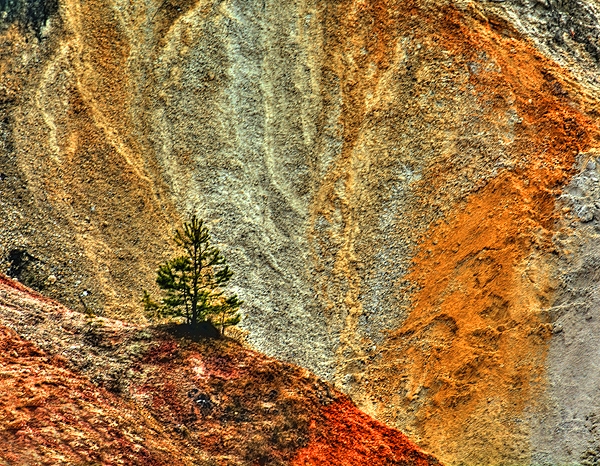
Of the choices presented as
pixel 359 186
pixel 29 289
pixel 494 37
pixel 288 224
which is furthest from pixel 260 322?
pixel 494 37

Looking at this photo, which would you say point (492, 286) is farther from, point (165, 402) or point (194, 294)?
point (165, 402)

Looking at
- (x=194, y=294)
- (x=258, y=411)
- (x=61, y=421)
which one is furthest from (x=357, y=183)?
(x=61, y=421)

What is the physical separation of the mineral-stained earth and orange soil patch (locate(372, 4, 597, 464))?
0.09 metres

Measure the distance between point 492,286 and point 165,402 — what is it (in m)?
14.7

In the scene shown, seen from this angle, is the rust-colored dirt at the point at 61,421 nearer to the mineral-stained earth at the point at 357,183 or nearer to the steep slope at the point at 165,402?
the steep slope at the point at 165,402

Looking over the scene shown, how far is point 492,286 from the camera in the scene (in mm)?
39000

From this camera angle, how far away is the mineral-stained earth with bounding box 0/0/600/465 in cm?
3784

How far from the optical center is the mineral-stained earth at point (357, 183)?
3784 centimetres

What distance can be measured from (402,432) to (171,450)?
400 inches

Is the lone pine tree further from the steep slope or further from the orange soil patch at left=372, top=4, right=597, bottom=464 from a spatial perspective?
the orange soil patch at left=372, top=4, right=597, bottom=464

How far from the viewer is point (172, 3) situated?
159 feet

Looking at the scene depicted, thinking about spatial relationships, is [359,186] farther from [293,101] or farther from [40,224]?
[40,224]

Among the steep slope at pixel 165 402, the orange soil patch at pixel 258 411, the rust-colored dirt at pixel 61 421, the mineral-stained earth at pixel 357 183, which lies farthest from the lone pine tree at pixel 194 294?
the rust-colored dirt at pixel 61 421

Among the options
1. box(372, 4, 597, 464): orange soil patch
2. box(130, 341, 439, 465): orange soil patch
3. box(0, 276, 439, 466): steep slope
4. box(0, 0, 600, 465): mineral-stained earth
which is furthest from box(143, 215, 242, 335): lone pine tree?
box(372, 4, 597, 464): orange soil patch
